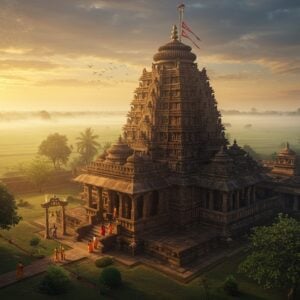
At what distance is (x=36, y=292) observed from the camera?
23.1 metres

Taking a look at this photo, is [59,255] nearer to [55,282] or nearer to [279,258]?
[55,282]

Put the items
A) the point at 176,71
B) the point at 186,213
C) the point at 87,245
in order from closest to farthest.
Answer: the point at 87,245 < the point at 186,213 < the point at 176,71

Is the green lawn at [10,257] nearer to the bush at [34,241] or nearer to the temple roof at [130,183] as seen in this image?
the bush at [34,241]

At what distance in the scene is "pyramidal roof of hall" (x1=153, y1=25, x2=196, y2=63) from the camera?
4025 cm

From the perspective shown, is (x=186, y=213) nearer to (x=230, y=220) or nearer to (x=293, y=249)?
(x=230, y=220)

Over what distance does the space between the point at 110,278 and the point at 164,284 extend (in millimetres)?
3962

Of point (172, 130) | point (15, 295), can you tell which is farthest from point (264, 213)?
point (15, 295)

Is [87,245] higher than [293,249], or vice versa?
[293,249]

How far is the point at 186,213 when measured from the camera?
3453cm

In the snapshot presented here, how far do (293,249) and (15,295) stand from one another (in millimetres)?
17909

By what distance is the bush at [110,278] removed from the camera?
23.8 m

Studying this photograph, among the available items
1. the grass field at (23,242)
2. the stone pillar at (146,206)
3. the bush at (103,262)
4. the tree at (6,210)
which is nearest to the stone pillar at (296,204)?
the stone pillar at (146,206)

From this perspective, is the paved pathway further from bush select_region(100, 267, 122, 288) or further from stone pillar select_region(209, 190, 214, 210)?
stone pillar select_region(209, 190, 214, 210)

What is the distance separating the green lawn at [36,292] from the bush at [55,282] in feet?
1.05
